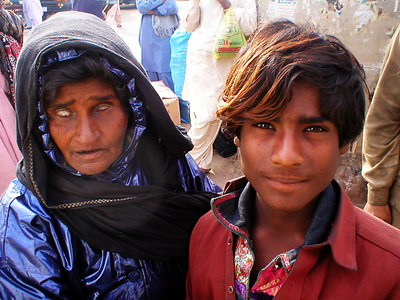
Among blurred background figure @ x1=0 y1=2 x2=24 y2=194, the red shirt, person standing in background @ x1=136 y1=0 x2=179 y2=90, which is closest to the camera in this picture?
the red shirt

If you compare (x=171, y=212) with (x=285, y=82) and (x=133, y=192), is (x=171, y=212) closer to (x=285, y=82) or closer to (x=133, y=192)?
(x=133, y=192)

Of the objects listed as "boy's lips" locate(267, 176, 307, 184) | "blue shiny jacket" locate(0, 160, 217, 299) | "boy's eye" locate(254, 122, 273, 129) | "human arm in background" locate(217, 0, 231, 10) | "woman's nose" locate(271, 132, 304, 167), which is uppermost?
"human arm in background" locate(217, 0, 231, 10)

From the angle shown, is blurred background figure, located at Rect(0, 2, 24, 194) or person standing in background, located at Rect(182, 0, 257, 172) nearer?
blurred background figure, located at Rect(0, 2, 24, 194)

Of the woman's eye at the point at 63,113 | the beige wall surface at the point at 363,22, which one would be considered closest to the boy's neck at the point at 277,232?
the woman's eye at the point at 63,113

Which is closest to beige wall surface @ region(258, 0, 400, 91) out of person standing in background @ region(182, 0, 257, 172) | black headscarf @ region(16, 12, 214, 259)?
person standing in background @ region(182, 0, 257, 172)

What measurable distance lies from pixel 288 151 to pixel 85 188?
2.79 ft

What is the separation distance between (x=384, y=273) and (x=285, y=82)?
Result: 63 cm

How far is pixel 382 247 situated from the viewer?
39.2 inches

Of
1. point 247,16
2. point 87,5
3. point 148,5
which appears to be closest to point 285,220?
point 247,16

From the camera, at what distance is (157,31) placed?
6.20 metres

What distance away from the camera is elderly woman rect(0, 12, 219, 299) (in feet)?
4.08

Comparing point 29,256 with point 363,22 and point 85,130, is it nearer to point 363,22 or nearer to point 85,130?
point 85,130

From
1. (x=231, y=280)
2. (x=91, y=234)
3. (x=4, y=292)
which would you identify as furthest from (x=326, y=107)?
(x=4, y=292)

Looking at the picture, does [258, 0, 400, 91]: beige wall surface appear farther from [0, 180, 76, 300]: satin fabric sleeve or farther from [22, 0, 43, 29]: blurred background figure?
[22, 0, 43, 29]: blurred background figure
